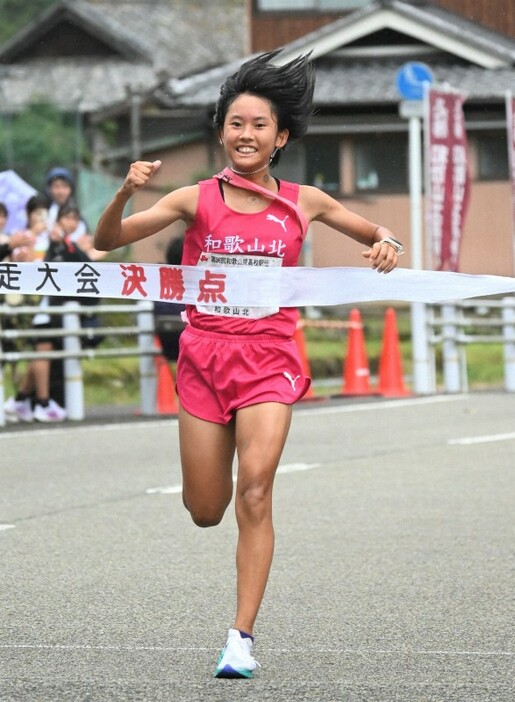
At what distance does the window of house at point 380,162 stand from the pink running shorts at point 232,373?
2777cm

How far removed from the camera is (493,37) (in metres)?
34.2

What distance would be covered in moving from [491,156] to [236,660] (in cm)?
2890

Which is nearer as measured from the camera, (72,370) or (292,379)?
(292,379)

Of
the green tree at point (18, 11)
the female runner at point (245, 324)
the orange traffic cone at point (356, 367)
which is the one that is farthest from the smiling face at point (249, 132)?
the green tree at point (18, 11)

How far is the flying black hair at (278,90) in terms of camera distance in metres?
5.62

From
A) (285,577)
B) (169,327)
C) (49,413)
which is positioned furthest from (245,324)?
(169,327)

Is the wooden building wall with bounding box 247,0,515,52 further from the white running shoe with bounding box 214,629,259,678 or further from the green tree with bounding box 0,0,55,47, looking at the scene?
the white running shoe with bounding box 214,629,259,678

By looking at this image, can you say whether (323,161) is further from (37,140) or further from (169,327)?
(169,327)

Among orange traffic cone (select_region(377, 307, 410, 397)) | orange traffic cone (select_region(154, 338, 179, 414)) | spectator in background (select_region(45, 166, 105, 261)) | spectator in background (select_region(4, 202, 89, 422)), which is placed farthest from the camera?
orange traffic cone (select_region(377, 307, 410, 397))

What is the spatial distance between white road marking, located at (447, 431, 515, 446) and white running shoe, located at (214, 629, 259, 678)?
323 inches

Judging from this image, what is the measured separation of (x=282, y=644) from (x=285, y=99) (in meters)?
1.80

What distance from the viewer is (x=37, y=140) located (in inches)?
1021

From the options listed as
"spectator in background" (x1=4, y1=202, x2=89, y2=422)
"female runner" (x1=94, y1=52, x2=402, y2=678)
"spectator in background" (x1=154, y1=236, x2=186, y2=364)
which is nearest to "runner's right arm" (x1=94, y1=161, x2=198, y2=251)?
"female runner" (x1=94, y1=52, x2=402, y2=678)

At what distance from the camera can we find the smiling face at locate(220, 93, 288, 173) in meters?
5.56
